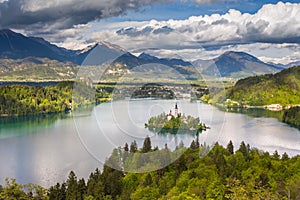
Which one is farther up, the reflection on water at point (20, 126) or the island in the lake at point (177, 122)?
the island in the lake at point (177, 122)

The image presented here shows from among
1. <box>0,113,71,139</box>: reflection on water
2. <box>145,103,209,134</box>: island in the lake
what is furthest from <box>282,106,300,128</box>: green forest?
<box>0,113,71,139</box>: reflection on water

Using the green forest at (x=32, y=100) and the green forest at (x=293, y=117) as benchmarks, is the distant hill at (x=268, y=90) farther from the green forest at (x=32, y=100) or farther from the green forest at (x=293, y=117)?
the green forest at (x=32, y=100)

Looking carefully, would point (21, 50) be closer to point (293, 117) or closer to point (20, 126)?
point (20, 126)

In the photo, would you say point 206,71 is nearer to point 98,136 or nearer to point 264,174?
point 98,136

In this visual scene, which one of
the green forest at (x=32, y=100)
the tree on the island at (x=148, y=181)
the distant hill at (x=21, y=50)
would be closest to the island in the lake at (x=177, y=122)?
the tree on the island at (x=148, y=181)

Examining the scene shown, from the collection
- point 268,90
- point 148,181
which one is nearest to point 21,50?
point 268,90
